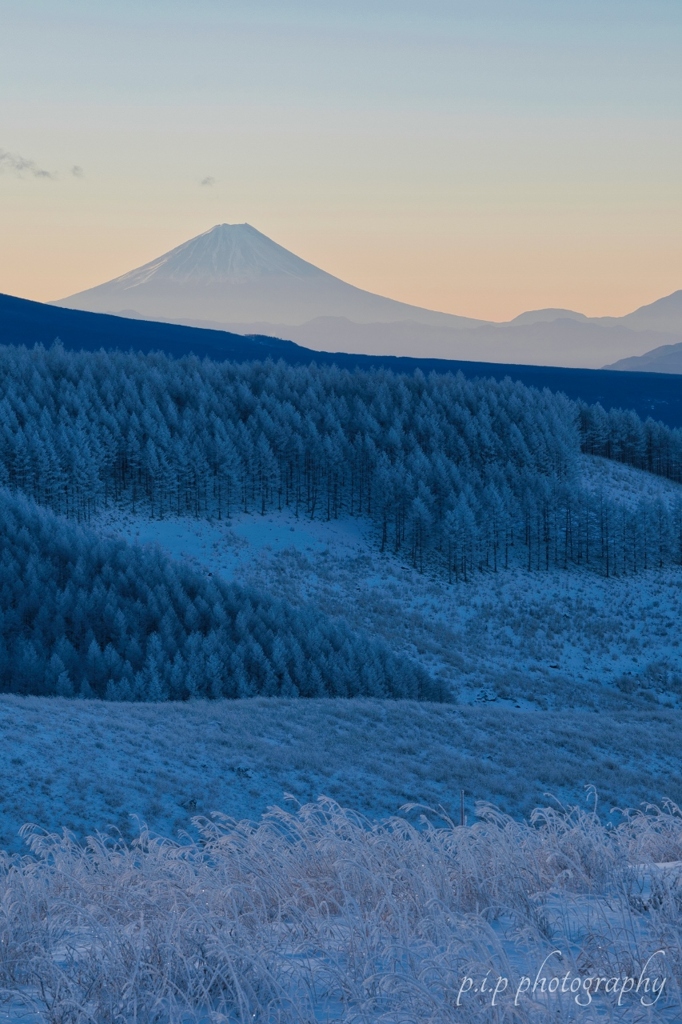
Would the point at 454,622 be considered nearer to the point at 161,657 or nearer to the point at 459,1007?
the point at 161,657

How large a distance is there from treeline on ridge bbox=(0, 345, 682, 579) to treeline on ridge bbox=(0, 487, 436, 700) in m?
23.3

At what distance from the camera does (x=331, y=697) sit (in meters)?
48.1

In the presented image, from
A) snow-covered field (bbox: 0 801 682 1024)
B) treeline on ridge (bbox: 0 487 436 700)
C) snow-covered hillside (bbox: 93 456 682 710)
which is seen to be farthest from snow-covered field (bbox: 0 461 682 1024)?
treeline on ridge (bbox: 0 487 436 700)

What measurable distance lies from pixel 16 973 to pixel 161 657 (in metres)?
45.6

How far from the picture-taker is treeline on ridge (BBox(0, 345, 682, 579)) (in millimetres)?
86750

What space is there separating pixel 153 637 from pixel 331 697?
10.3m

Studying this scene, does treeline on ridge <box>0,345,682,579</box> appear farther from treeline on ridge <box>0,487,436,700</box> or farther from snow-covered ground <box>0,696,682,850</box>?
snow-covered ground <box>0,696,682,850</box>

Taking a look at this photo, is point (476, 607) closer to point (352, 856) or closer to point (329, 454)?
point (329, 454)

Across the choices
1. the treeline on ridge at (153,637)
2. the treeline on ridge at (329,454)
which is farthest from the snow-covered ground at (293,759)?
the treeline on ridge at (329,454)

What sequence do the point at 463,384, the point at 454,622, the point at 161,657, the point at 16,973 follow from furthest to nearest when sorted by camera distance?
the point at 463,384, the point at 454,622, the point at 161,657, the point at 16,973

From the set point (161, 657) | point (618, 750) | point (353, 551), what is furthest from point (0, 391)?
point (618, 750)

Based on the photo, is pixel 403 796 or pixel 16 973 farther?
pixel 403 796

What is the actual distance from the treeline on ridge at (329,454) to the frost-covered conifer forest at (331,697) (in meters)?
0.40

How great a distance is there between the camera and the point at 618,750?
104 feet
